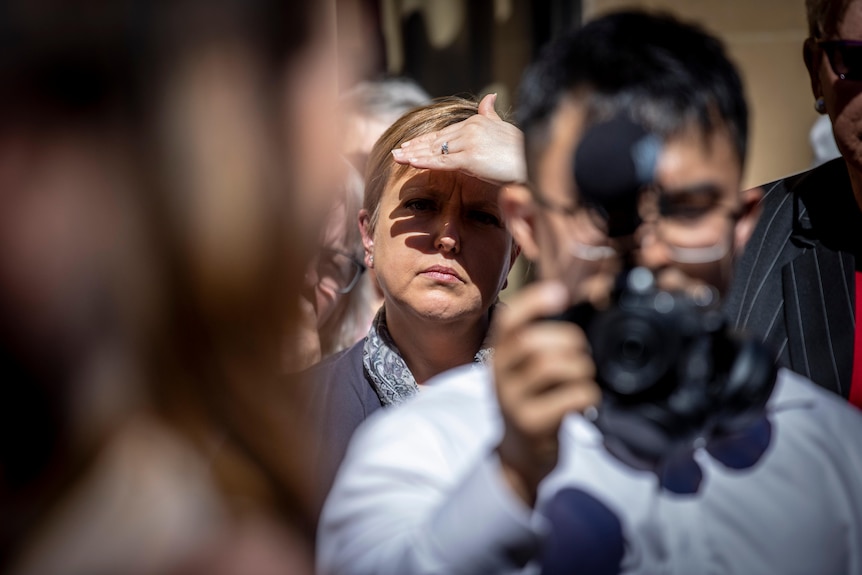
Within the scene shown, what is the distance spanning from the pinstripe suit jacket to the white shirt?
2.00 ft

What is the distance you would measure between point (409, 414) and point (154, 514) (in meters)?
0.64

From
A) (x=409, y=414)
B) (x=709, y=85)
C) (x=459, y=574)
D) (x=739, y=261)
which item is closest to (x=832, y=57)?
(x=739, y=261)

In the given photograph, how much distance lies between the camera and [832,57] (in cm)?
205

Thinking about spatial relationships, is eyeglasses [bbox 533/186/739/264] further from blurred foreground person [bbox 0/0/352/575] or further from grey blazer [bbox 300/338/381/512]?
grey blazer [bbox 300/338/381/512]

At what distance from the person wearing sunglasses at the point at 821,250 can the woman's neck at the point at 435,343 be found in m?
0.54

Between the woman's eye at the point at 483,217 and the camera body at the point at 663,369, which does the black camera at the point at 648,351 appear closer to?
the camera body at the point at 663,369

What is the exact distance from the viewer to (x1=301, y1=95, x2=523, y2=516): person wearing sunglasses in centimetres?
223

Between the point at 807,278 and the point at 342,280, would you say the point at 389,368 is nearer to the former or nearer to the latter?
the point at 807,278

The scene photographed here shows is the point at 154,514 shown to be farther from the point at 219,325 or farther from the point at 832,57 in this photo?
the point at 832,57

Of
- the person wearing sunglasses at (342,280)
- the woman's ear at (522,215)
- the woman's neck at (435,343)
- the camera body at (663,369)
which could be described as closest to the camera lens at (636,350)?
the camera body at (663,369)

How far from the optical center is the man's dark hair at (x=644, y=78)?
1399 millimetres

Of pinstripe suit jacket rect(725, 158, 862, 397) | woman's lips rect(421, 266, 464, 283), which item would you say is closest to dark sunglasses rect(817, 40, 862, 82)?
pinstripe suit jacket rect(725, 158, 862, 397)

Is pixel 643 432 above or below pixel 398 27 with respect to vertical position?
above

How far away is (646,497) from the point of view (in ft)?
4.60
